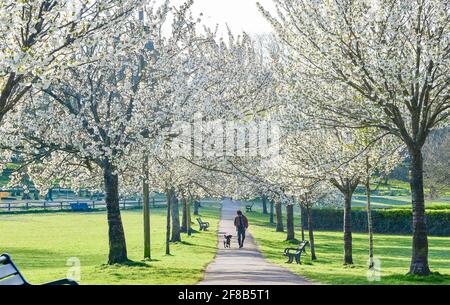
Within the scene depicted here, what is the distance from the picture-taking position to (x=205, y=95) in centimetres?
1920

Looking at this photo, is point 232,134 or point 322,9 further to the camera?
point 232,134

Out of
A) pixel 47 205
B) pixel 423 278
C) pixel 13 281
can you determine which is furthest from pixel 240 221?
pixel 47 205

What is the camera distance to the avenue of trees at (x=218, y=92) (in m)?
12.3

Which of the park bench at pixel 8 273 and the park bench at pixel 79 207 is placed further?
the park bench at pixel 79 207

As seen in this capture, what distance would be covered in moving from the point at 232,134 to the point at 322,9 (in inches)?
250

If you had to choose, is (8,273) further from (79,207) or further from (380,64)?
(79,207)

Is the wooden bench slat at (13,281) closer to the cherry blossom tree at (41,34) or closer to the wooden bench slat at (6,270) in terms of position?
the wooden bench slat at (6,270)

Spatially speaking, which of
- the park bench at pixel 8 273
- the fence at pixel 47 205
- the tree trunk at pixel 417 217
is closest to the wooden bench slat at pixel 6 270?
the park bench at pixel 8 273

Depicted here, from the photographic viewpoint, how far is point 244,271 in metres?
17.8

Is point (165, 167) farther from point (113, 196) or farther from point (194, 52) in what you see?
point (194, 52)

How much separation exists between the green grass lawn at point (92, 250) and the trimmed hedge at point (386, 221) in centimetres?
951

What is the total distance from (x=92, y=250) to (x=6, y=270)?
22244 millimetres
